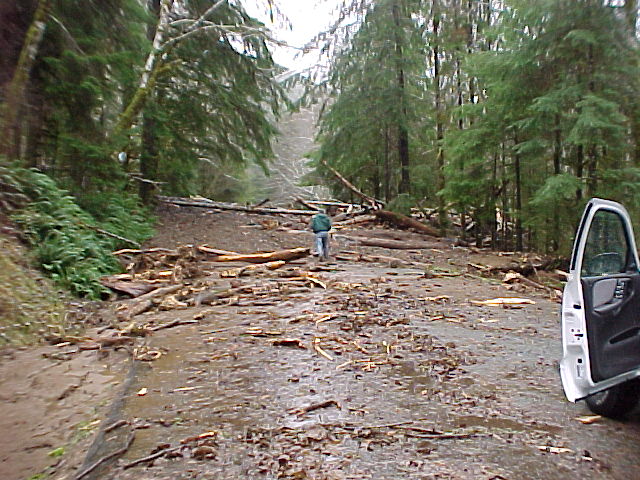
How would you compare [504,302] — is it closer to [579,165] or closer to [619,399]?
[619,399]

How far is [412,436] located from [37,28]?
35.9 feet

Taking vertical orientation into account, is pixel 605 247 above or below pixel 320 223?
above

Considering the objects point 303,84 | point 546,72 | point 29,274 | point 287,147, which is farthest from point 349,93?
point 287,147

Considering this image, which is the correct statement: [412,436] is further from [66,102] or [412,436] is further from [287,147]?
[287,147]

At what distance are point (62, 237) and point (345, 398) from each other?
6976 mm

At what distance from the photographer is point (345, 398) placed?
4836 millimetres

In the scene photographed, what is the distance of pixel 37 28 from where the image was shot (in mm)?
10539

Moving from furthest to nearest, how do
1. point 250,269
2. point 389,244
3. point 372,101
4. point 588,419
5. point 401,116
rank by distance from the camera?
point 372,101, point 401,116, point 389,244, point 250,269, point 588,419

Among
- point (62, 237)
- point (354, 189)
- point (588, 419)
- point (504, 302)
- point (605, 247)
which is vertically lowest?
point (504, 302)

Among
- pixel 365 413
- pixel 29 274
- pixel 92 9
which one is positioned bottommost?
pixel 365 413

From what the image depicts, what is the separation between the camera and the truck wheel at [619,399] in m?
4.28

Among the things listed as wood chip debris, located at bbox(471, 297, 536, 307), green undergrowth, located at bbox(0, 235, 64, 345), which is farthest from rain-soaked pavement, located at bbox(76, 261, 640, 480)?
green undergrowth, located at bbox(0, 235, 64, 345)

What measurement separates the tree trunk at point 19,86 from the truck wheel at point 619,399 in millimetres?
10546

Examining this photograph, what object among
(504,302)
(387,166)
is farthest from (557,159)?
(387,166)
